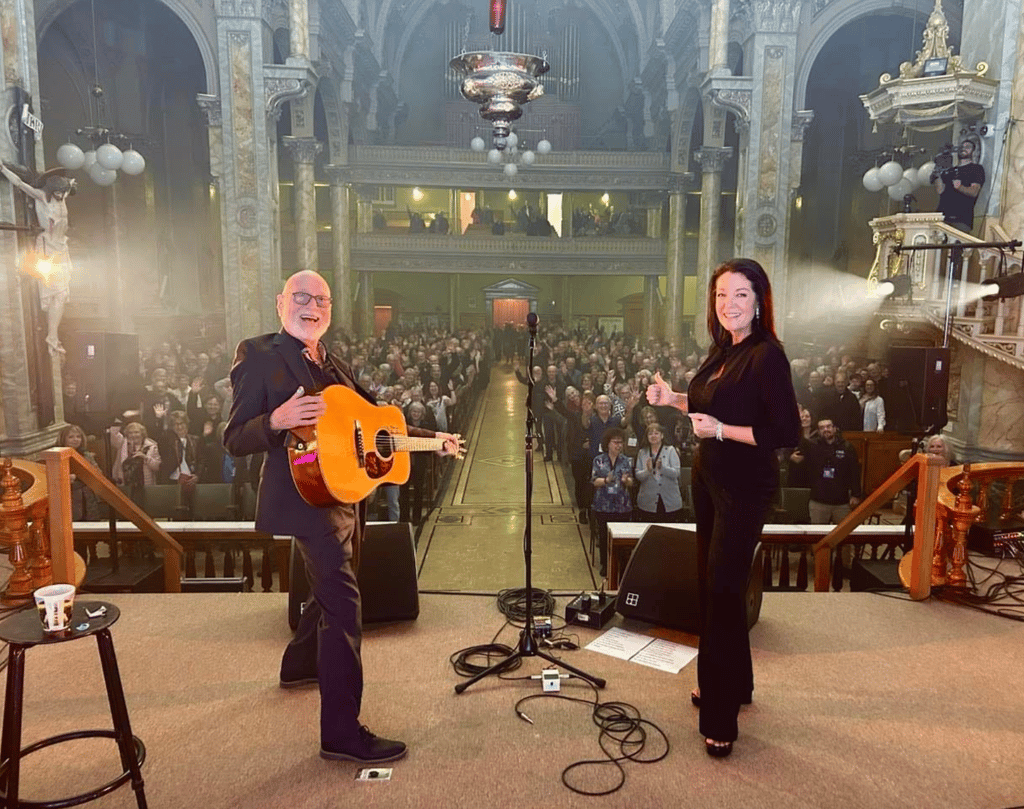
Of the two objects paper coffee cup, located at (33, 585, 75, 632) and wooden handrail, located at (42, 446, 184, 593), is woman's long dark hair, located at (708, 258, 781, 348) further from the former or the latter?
wooden handrail, located at (42, 446, 184, 593)

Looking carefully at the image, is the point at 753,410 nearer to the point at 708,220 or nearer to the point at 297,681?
the point at 297,681

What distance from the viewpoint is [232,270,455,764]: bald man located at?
123 inches

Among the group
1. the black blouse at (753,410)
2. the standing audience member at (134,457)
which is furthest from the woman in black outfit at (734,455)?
the standing audience member at (134,457)

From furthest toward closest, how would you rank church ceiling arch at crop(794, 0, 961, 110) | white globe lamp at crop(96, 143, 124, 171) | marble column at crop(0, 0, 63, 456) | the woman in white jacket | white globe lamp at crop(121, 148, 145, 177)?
church ceiling arch at crop(794, 0, 961, 110) → white globe lamp at crop(121, 148, 145, 177) → white globe lamp at crop(96, 143, 124, 171) → marble column at crop(0, 0, 63, 456) → the woman in white jacket

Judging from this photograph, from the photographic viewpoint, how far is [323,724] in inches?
127

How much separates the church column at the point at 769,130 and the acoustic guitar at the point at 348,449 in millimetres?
11705

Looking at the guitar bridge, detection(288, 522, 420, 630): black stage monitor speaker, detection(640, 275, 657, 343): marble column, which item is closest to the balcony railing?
detection(288, 522, 420, 630): black stage monitor speaker

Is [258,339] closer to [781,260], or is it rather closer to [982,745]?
[982,745]

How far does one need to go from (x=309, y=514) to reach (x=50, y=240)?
8575 millimetres

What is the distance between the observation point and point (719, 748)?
3305 mm

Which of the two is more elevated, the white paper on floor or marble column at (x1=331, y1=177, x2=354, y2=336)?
marble column at (x1=331, y1=177, x2=354, y2=336)

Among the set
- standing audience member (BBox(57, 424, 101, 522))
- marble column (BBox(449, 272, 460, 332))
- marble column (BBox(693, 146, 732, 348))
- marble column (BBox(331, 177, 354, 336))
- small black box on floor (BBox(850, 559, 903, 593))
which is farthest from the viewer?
marble column (BBox(449, 272, 460, 332))

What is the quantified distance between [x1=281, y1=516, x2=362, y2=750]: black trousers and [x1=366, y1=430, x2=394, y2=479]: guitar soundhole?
30cm

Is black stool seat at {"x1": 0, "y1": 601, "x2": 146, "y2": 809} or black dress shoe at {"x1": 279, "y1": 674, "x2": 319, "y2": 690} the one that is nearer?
black stool seat at {"x1": 0, "y1": 601, "x2": 146, "y2": 809}
